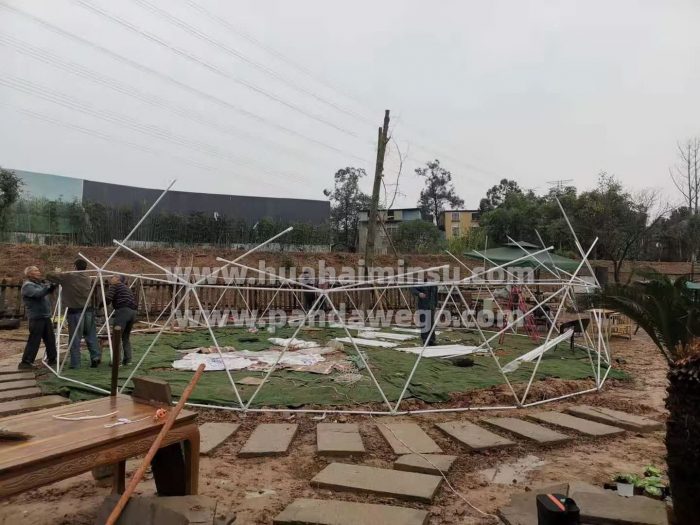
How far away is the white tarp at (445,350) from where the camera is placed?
8555 millimetres

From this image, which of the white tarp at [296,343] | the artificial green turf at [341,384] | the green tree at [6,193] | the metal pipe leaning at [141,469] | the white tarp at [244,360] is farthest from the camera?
the green tree at [6,193]

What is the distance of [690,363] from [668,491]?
1183 mm

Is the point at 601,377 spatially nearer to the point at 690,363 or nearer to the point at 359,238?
the point at 690,363

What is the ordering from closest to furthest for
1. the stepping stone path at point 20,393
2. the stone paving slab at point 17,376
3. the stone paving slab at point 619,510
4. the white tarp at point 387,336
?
the stone paving slab at point 619,510, the stepping stone path at point 20,393, the stone paving slab at point 17,376, the white tarp at point 387,336

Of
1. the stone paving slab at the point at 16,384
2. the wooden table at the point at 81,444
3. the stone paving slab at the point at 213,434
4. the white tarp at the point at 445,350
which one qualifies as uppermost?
the wooden table at the point at 81,444

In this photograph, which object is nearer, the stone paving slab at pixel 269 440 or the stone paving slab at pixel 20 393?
the stone paving slab at pixel 269 440

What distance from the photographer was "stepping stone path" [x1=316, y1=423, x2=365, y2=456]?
13.9 feet

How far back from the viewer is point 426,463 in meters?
3.97

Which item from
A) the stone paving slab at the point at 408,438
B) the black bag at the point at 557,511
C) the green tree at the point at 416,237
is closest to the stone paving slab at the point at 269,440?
the stone paving slab at the point at 408,438

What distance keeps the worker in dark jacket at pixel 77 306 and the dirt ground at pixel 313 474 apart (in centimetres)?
297

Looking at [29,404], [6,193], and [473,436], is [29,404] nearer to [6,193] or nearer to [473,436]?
[473,436]

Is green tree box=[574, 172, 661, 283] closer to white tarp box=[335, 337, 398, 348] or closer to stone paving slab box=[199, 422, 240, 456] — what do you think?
white tarp box=[335, 337, 398, 348]

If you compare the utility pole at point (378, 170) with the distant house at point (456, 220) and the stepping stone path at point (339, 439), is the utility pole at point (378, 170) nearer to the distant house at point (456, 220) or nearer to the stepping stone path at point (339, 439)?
the stepping stone path at point (339, 439)

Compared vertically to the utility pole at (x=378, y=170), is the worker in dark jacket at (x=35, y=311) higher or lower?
lower
